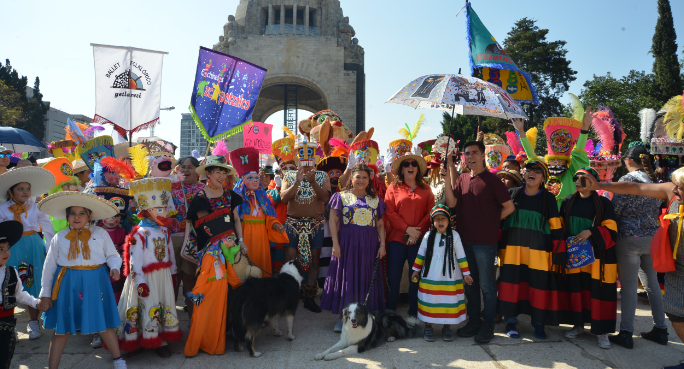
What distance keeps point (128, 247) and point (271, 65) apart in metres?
21.9

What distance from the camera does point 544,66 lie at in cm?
2984

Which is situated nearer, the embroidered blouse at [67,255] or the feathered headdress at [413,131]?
the embroidered blouse at [67,255]

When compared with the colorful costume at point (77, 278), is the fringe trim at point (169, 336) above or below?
below

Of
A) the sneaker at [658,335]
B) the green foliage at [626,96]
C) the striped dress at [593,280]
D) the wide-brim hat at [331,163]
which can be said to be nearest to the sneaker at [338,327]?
the wide-brim hat at [331,163]

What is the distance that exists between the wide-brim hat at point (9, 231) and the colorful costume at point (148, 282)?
0.88 m

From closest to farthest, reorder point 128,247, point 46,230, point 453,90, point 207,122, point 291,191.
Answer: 1. point 128,247
2. point 453,90
3. point 46,230
4. point 291,191
5. point 207,122

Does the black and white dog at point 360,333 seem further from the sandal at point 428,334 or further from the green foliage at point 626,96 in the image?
the green foliage at point 626,96

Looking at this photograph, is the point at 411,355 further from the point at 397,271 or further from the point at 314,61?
the point at 314,61

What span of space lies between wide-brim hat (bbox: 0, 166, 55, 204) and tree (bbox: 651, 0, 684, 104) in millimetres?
25117

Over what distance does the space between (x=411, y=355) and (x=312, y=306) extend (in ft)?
5.83

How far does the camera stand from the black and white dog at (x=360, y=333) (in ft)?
12.9

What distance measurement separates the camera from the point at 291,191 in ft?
16.7

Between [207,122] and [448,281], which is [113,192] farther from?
[448,281]

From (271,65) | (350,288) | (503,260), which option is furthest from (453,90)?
(271,65)
